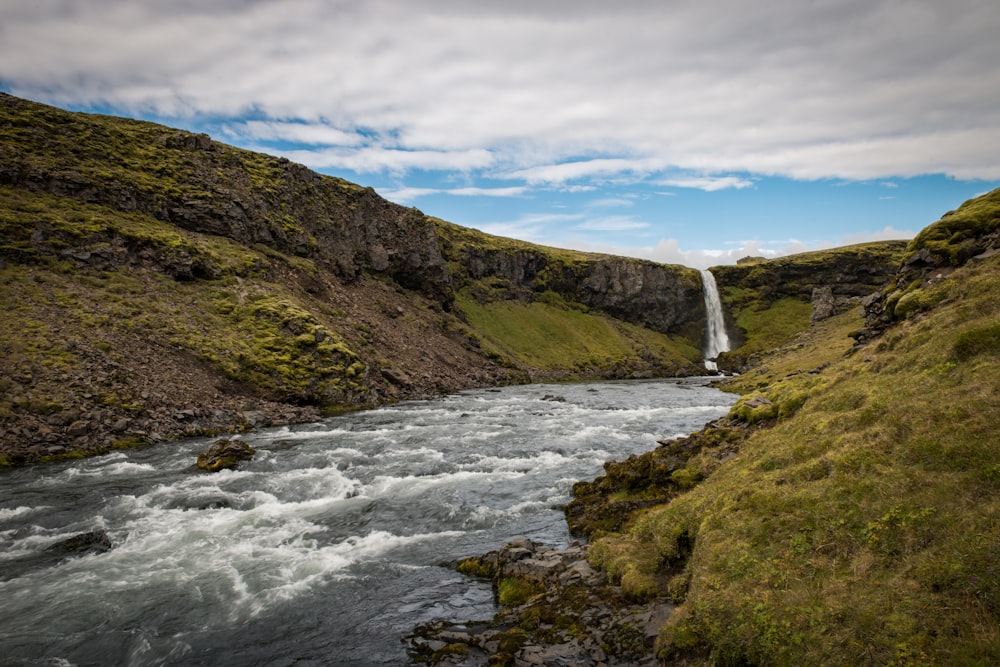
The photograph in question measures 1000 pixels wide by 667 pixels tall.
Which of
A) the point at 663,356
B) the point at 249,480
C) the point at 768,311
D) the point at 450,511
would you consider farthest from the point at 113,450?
the point at 768,311

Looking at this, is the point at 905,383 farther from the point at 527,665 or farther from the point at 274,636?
the point at 274,636

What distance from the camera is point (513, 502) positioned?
2539 cm

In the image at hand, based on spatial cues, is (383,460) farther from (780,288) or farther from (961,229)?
(780,288)

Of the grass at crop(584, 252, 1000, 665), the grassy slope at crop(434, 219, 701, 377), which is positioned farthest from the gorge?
the grassy slope at crop(434, 219, 701, 377)

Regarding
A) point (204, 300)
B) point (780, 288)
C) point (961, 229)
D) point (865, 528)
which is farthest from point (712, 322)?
point (865, 528)

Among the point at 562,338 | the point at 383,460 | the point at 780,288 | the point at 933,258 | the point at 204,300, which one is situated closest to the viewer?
the point at 933,258

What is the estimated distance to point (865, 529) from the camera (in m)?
10.6

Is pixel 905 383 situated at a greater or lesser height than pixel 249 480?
greater

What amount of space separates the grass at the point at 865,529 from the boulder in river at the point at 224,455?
25.7 meters

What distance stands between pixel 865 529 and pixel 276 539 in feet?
67.2

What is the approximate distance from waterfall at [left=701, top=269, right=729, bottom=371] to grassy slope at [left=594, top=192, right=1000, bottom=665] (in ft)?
480

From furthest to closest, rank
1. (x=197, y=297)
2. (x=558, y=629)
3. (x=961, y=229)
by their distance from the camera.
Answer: (x=197, y=297) → (x=961, y=229) → (x=558, y=629)

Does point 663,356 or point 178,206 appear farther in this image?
point 663,356

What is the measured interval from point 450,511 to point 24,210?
6057 cm
